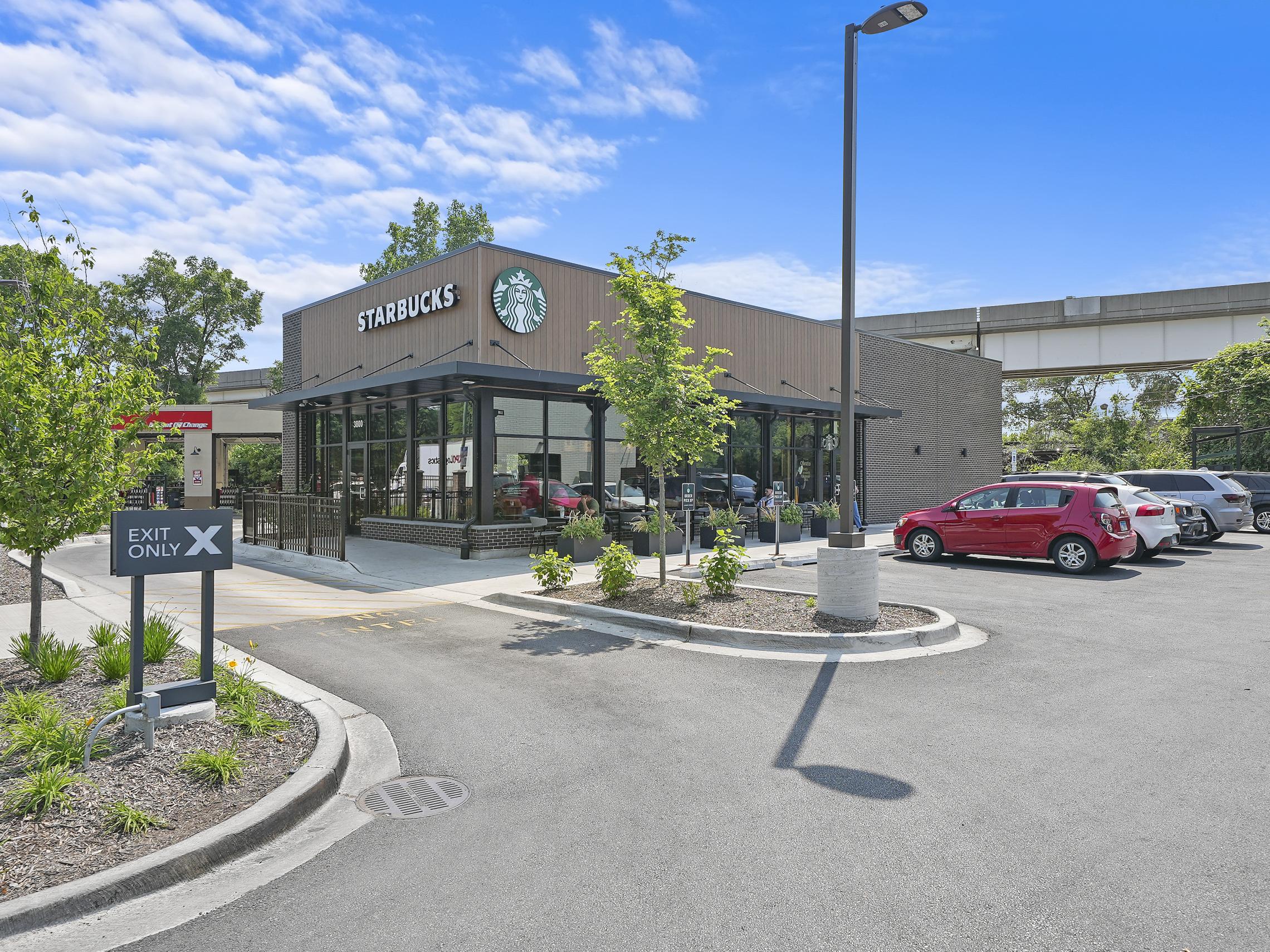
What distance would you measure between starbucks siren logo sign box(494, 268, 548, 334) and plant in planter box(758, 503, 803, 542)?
22.7ft

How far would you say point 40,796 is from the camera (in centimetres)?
406

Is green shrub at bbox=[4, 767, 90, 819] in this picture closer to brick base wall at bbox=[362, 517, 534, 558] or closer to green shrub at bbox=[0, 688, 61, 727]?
green shrub at bbox=[0, 688, 61, 727]

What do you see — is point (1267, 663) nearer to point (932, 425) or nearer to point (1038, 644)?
point (1038, 644)

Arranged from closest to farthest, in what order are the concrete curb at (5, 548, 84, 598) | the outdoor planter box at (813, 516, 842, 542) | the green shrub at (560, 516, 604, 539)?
the concrete curb at (5, 548, 84, 598) < the green shrub at (560, 516, 604, 539) < the outdoor planter box at (813, 516, 842, 542)

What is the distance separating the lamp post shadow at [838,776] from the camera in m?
4.55

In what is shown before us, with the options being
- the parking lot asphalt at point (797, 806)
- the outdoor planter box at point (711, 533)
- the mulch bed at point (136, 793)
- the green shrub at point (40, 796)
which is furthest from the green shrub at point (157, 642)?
the outdoor planter box at point (711, 533)

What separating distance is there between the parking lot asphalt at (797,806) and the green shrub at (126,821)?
0.86 meters

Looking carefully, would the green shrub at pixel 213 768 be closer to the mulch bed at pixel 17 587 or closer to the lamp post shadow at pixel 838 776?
the lamp post shadow at pixel 838 776

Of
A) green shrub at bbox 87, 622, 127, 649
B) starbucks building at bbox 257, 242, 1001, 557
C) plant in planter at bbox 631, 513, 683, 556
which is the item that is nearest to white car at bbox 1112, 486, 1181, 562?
starbucks building at bbox 257, 242, 1001, 557

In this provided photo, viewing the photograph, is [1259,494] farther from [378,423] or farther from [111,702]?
[111,702]

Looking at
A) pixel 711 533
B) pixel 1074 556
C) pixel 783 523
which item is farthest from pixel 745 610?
pixel 783 523

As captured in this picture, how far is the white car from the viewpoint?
15.5 m

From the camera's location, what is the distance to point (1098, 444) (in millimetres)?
44969

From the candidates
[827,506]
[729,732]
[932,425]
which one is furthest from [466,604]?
[932,425]
